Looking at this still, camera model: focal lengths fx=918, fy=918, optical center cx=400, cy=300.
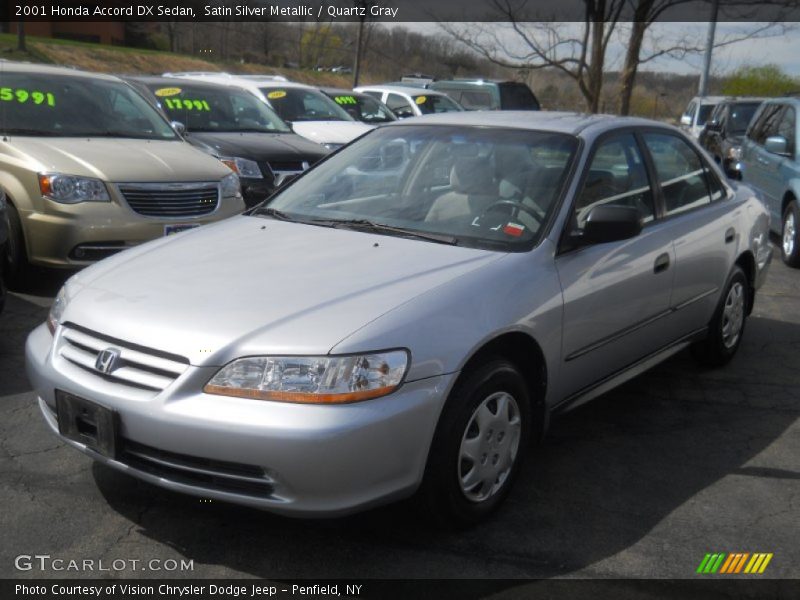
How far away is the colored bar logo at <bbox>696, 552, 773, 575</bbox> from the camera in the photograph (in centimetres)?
329

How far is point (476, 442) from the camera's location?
3379mm

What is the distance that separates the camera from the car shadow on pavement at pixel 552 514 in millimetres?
3230

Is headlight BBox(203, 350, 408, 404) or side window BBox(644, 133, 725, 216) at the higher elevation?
side window BBox(644, 133, 725, 216)

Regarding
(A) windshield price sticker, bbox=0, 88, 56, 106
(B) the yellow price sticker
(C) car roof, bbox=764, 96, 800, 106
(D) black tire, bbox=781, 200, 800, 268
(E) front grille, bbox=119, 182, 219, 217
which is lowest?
(D) black tire, bbox=781, 200, 800, 268

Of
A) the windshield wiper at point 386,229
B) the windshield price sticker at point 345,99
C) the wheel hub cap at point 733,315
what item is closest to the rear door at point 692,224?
the wheel hub cap at point 733,315

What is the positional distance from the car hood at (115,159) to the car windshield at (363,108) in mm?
7133

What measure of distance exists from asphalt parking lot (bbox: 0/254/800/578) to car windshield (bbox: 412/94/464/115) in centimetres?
1309

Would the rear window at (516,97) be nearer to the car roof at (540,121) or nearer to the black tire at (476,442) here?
the car roof at (540,121)

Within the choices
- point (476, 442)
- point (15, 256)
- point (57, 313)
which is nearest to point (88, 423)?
point (57, 313)

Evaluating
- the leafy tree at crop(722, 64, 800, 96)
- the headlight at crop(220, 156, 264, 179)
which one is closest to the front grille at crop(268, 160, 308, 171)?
the headlight at crop(220, 156, 264, 179)

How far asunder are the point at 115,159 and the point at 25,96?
122cm

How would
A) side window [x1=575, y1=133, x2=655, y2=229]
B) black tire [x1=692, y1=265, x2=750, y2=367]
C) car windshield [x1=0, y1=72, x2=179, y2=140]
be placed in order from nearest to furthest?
side window [x1=575, y1=133, x2=655, y2=229], black tire [x1=692, y1=265, x2=750, y2=367], car windshield [x1=0, y1=72, x2=179, y2=140]

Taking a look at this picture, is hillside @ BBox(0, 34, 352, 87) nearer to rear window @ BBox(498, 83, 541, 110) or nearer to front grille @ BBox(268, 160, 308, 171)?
rear window @ BBox(498, 83, 541, 110)

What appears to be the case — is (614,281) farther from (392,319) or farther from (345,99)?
(345,99)
